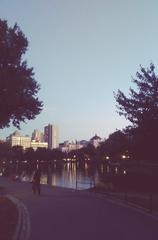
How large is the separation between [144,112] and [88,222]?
2226 centimetres

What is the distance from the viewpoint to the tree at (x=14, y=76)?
26.0m

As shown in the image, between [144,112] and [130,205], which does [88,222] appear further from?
[144,112]

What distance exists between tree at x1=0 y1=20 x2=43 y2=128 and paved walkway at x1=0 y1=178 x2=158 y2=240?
17.2ft

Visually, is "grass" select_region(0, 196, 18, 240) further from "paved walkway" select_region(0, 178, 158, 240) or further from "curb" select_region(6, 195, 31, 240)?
"paved walkway" select_region(0, 178, 158, 240)

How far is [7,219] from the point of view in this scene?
19.4 meters

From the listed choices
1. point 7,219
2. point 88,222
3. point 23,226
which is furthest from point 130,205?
point 23,226

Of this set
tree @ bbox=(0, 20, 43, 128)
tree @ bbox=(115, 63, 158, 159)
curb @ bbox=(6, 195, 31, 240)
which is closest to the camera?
curb @ bbox=(6, 195, 31, 240)

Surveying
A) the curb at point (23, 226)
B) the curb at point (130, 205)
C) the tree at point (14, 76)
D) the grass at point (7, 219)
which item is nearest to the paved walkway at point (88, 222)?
the curb at point (23, 226)

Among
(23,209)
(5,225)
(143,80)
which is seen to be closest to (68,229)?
(5,225)

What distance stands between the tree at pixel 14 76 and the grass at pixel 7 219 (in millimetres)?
5025

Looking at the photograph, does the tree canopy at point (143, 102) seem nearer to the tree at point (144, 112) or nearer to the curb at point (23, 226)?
the tree at point (144, 112)

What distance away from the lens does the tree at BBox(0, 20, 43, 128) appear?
26047 mm

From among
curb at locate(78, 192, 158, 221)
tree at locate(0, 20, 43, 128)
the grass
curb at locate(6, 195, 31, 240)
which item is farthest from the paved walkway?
tree at locate(0, 20, 43, 128)

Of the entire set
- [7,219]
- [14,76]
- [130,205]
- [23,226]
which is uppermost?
[14,76]
